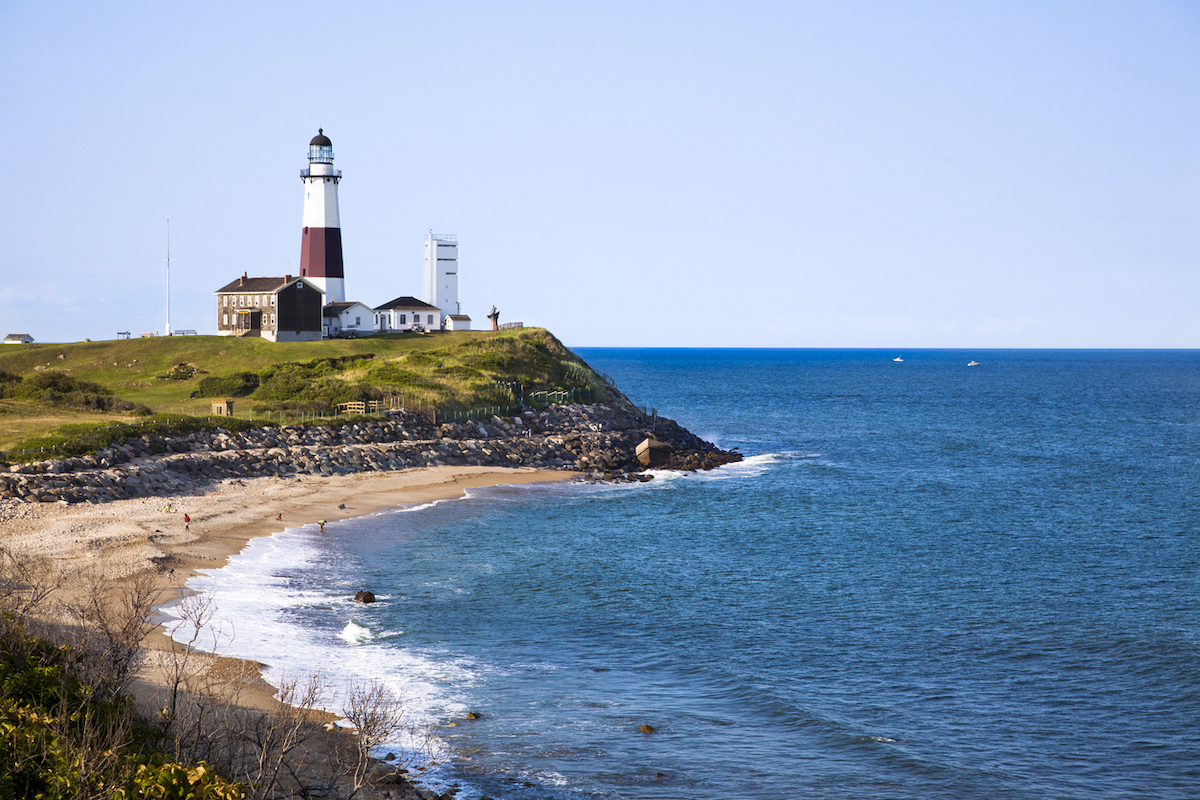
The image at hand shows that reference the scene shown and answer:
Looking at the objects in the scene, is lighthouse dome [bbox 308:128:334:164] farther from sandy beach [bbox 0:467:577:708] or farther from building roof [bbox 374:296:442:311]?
sandy beach [bbox 0:467:577:708]

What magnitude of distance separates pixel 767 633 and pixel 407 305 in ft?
256

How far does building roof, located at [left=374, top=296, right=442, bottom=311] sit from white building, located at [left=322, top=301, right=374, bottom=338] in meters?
3.71

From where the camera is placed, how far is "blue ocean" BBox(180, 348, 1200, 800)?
842 inches

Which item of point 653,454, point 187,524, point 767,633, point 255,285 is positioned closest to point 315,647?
point 767,633

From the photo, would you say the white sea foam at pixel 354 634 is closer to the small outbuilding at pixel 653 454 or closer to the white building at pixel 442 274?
the small outbuilding at pixel 653 454

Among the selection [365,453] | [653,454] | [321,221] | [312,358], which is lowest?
[653,454]

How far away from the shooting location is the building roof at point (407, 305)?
102m

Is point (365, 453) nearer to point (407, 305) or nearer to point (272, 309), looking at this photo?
point (272, 309)

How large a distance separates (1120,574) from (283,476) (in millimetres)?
41852

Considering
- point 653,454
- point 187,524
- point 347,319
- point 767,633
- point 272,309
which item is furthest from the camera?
point 347,319

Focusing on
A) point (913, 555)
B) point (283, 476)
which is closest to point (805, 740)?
point (913, 555)

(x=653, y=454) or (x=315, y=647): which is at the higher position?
(x=653, y=454)

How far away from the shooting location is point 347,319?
95.9 m

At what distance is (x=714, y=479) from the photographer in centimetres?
6381
